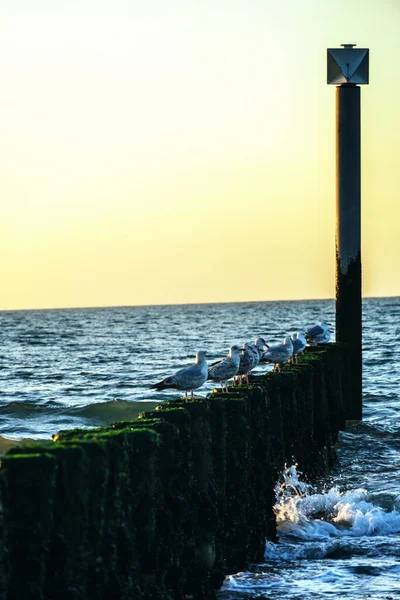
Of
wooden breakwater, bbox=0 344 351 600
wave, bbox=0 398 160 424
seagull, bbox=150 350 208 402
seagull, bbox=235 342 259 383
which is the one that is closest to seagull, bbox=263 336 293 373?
seagull, bbox=235 342 259 383

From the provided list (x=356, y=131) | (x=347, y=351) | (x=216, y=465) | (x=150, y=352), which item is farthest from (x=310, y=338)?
(x=150, y=352)

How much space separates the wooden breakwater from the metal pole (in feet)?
19.5

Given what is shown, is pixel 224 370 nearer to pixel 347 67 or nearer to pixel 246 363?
pixel 246 363

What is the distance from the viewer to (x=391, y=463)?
54.0ft

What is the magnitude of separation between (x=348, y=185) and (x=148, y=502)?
38.2ft

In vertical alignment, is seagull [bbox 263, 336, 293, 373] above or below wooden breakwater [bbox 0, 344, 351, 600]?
above

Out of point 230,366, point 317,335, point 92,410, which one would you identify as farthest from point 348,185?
point 92,410

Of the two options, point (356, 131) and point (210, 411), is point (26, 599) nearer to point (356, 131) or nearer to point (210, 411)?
point (210, 411)

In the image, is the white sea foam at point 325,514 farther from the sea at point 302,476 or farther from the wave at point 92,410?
the wave at point 92,410

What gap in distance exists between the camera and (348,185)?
60.5ft

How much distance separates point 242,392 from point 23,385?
2316 cm

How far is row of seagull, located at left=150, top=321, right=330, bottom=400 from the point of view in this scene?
11.9m

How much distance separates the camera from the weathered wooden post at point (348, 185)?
18469 millimetres

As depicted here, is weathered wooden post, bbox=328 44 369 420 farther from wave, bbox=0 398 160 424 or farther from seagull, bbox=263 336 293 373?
wave, bbox=0 398 160 424
